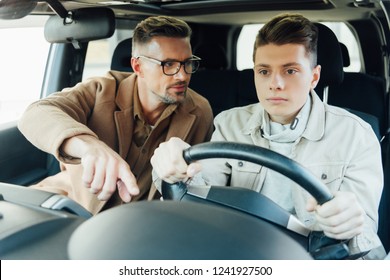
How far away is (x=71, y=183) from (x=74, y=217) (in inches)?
16.3

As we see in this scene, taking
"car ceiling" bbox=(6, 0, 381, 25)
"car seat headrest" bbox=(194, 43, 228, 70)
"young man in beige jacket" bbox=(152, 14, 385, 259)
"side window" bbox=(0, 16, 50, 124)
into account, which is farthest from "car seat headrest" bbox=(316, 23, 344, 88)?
"side window" bbox=(0, 16, 50, 124)

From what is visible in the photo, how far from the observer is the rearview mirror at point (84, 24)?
3.69 ft

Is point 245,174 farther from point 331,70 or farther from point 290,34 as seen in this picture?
point 331,70

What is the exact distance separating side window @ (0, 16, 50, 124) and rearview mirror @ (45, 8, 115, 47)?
0.14 feet

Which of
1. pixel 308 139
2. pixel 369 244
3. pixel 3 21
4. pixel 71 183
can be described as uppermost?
pixel 3 21

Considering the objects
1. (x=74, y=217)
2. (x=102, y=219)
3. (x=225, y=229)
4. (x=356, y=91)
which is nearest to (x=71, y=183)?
(x=74, y=217)

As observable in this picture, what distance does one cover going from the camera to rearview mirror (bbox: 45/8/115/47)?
3.69 ft

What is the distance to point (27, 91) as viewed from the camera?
1.28 meters

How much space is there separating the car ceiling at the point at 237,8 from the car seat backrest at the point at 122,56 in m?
0.08

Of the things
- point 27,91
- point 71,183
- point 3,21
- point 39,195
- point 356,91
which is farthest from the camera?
point 356,91

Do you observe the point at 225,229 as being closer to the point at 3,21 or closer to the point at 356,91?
the point at 3,21

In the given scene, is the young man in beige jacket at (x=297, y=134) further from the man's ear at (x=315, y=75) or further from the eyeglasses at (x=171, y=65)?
the eyeglasses at (x=171, y=65)

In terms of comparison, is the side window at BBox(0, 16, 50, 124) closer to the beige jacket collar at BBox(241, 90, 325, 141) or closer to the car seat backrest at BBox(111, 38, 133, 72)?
the car seat backrest at BBox(111, 38, 133, 72)

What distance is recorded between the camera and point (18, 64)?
124cm
